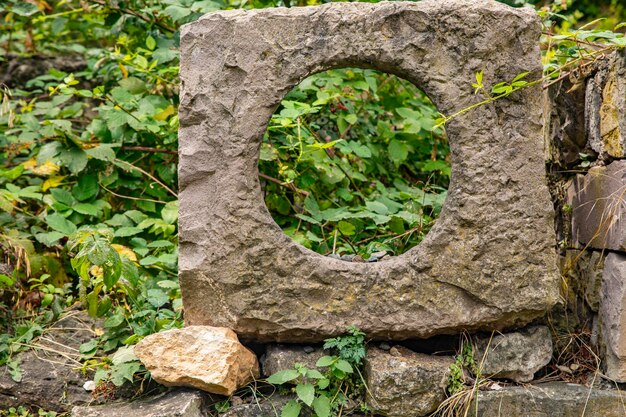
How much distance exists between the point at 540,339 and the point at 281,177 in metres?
1.56

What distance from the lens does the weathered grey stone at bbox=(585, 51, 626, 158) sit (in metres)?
2.54

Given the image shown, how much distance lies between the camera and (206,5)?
361 centimetres

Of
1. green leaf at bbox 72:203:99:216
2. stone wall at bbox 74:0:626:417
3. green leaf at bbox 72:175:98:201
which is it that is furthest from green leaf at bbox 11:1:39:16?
stone wall at bbox 74:0:626:417

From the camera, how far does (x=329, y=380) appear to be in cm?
248

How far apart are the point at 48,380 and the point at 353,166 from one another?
1.96m

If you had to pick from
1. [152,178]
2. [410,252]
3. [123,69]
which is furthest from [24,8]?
[410,252]

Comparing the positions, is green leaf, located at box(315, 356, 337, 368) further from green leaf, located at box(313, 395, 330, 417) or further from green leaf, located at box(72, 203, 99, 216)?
green leaf, located at box(72, 203, 99, 216)

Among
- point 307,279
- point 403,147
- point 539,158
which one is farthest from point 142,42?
point 539,158

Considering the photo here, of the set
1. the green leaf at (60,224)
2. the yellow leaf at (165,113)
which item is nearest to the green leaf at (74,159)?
the green leaf at (60,224)

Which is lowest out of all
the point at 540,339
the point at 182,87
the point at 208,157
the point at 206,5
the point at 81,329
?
the point at 81,329

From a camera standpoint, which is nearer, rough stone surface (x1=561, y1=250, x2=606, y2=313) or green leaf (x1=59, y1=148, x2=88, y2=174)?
rough stone surface (x1=561, y1=250, x2=606, y2=313)

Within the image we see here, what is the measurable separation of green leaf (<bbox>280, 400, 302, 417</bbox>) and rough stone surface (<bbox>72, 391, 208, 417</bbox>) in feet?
0.89

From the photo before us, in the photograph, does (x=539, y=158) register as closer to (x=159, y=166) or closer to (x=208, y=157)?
(x=208, y=157)

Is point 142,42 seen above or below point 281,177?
above
